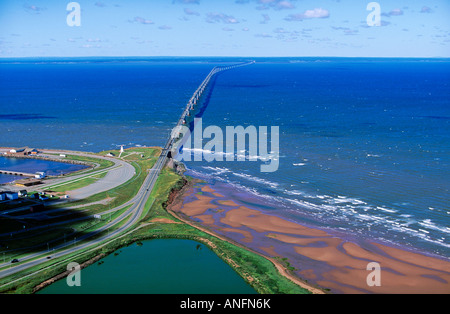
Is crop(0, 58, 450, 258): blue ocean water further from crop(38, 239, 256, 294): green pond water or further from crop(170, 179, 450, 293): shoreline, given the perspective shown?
crop(38, 239, 256, 294): green pond water

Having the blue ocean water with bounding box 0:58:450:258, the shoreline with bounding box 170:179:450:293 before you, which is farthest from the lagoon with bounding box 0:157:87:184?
the shoreline with bounding box 170:179:450:293

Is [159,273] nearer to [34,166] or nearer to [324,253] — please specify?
[324,253]

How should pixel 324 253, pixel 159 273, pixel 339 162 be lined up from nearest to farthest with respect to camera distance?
1. pixel 159 273
2. pixel 324 253
3. pixel 339 162

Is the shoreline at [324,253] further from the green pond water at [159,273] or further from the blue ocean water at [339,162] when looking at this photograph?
the green pond water at [159,273]

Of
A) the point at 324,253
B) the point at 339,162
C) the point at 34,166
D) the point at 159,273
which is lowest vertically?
the point at 159,273

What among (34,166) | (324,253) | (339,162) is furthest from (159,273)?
(34,166)

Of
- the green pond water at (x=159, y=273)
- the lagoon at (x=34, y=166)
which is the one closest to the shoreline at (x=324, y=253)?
the green pond water at (x=159, y=273)
